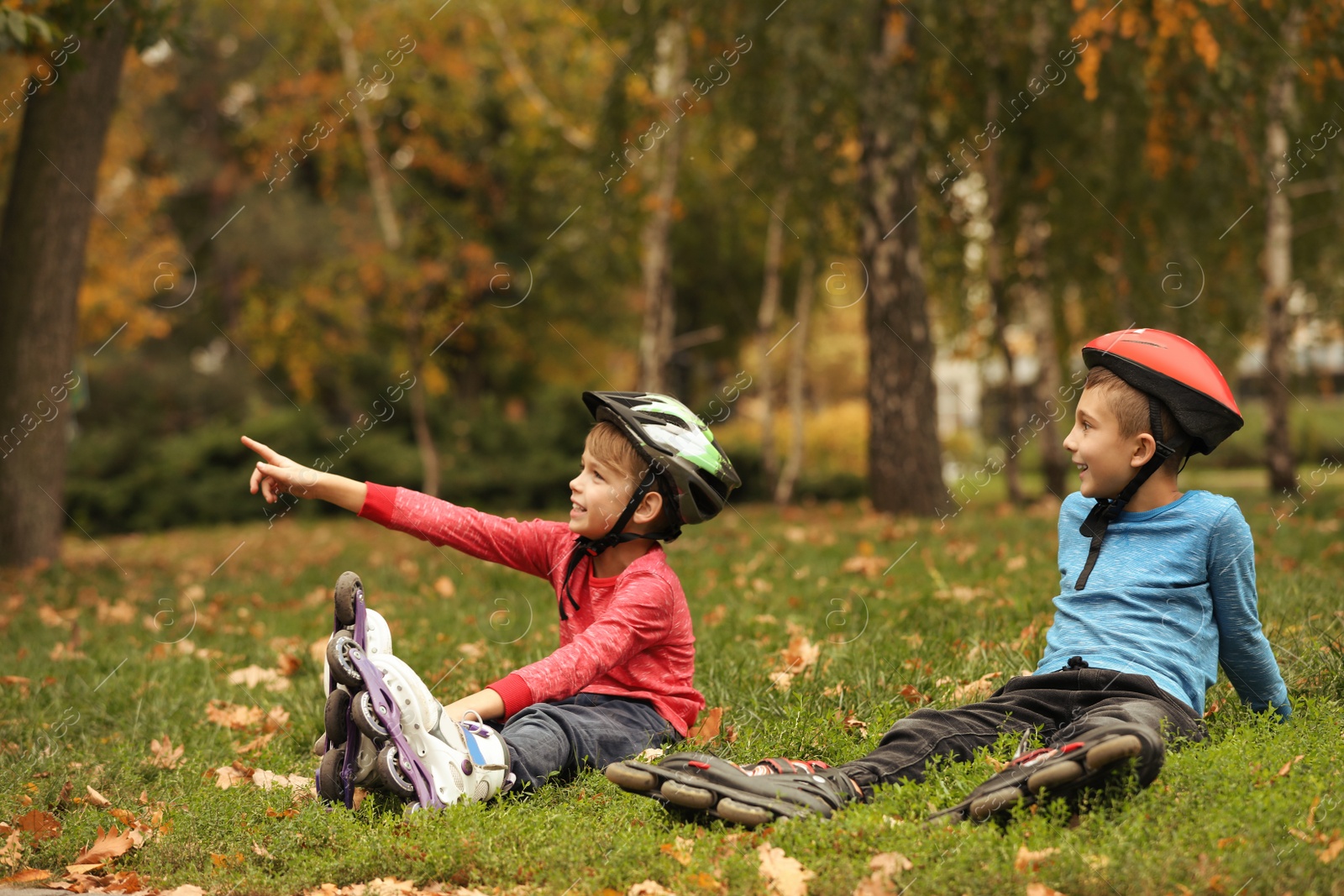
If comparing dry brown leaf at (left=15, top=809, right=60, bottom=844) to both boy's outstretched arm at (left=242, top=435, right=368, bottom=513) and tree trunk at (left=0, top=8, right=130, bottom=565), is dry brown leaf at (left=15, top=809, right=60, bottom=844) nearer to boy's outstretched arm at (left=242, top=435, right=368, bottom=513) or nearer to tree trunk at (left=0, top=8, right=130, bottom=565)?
boy's outstretched arm at (left=242, top=435, right=368, bottom=513)

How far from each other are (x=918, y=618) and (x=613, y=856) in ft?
8.90

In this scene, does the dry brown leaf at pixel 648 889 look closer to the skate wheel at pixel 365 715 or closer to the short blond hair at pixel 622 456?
the skate wheel at pixel 365 715

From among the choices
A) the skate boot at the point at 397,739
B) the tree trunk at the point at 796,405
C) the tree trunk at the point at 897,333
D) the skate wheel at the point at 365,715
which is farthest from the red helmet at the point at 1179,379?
the tree trunk at the point at 796,405

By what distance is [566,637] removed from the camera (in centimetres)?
346

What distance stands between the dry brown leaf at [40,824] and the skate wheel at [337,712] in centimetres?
90

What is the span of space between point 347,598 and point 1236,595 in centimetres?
230

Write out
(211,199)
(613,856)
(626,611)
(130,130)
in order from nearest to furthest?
(613,856), (626,611), (130,130), (211,199)

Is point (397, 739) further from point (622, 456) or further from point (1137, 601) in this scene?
point (1137, 601)

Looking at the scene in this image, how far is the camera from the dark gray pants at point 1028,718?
2.85 metres

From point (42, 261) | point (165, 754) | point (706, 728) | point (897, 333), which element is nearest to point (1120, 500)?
point (706, 728)

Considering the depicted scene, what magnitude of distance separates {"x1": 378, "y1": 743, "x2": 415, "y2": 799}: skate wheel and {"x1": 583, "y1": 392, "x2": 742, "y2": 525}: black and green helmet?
1026 mm

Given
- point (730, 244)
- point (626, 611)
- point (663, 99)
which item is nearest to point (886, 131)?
point (663, 99)

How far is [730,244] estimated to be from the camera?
66.6 ft

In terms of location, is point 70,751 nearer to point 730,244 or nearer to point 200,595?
point 200,595
